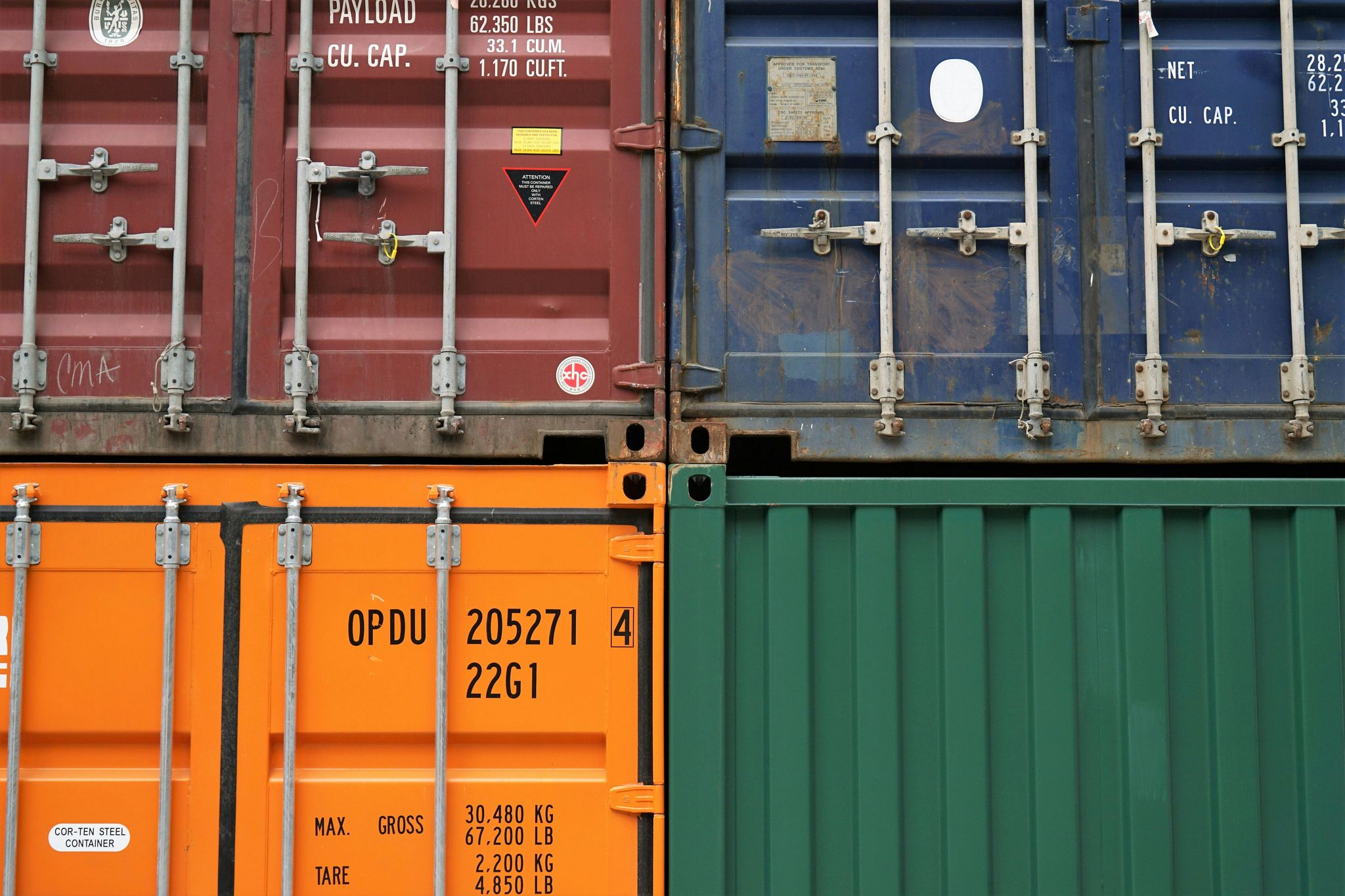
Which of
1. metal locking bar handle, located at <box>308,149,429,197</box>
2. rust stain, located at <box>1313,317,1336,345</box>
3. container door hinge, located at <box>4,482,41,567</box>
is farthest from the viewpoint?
rust stain, located at <box>1313,317,1336,345</box>

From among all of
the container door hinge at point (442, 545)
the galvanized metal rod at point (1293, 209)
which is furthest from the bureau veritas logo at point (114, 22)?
the galvanized metal rod at point (1293, 209)

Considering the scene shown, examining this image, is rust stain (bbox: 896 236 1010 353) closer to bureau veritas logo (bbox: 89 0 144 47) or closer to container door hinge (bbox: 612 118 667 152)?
container door hinge (bbox: 612 118 667 152)

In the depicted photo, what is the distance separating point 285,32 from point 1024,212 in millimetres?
2832

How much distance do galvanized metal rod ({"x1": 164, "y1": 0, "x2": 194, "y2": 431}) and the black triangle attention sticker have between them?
1171 mm

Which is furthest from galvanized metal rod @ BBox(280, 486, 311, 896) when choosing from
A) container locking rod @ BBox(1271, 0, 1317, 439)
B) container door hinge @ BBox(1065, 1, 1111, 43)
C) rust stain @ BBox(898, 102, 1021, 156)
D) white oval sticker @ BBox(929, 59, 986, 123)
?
container locking rod @ BBox(1271, 0, 1317, 439)

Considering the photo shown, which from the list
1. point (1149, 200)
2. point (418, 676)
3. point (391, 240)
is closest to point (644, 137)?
point (391, 240)

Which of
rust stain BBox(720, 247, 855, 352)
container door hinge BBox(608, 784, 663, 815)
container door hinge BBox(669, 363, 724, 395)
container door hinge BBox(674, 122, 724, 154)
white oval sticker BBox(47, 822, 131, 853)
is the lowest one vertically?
white oval sticker BBox(47, 822, 131, 853)

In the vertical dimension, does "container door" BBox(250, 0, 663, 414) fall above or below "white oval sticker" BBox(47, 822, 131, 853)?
above

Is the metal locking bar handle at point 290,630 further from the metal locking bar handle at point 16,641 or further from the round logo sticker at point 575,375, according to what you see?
the round logo sticker at point 575,375

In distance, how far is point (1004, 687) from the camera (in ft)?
10.8

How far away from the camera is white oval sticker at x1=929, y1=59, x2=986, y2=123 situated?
3.47 meters

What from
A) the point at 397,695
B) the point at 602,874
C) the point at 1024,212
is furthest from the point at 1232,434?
the point at 397,695

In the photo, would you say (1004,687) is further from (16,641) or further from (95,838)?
(16,641)

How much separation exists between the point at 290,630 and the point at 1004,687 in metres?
2.51
